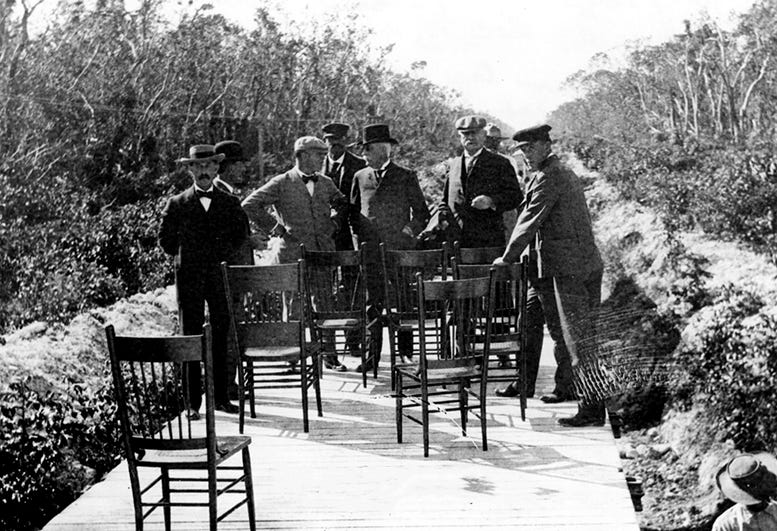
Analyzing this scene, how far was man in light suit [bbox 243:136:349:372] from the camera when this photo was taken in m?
7.58

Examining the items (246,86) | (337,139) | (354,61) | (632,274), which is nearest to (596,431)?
(337,139)

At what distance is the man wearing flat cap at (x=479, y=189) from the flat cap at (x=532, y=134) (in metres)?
1.28

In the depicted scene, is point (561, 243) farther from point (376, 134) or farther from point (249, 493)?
point (249, 493)

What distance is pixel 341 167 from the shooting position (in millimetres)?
8703

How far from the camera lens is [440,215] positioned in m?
7.99

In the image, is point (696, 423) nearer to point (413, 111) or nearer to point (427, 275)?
point (427, 275)

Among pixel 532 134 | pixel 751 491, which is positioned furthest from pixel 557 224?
pixel 751 491

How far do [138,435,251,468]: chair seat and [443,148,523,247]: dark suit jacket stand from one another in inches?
154

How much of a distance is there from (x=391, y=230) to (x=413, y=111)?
1820 centimetres

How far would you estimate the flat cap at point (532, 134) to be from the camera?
6438 millimetres

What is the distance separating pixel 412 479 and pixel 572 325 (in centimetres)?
175

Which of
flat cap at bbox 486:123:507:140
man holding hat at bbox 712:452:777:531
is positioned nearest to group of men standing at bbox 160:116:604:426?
flat cap at bbox 486:123:507:140

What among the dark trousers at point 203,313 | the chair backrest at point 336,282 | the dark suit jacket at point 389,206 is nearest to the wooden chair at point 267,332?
the dark trousers at point 203,313

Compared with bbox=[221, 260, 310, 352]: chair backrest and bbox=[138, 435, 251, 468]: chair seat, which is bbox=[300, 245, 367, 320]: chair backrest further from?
bbox=[138, 435, 251, 468]: chair seat
